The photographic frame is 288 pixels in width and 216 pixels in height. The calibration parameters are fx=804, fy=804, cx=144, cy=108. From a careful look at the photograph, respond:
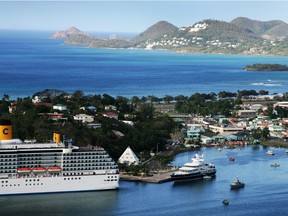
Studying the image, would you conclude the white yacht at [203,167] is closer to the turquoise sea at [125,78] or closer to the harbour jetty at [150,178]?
the harbour jetty at [150,178]

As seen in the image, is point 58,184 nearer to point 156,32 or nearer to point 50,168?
point 50,168

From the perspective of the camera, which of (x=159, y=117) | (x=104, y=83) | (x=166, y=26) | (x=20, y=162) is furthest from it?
(x=166, y=26)

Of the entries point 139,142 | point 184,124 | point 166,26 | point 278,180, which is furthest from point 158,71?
point 166,26

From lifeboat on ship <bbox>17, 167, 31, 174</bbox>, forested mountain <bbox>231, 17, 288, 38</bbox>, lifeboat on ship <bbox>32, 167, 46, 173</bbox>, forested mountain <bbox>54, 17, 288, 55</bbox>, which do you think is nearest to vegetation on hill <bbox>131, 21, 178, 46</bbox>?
forested mountain <bbox>54, 17, 288, 55</bbox>

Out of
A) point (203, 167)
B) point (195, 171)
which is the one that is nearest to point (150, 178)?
point (195, 171)

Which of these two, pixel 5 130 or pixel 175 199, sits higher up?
pixel 5 130

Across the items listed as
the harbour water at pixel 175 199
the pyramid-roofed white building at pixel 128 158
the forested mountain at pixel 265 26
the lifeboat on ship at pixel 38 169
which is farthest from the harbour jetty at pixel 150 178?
the forested mountain at pixel 265 26

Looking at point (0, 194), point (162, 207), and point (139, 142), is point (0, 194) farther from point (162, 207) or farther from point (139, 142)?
point (139, 142)
